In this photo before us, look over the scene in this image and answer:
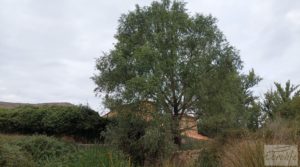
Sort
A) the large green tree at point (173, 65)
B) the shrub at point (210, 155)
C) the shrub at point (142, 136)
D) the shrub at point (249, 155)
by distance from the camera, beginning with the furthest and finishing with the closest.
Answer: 1. the large green tree at point (173, 65)
2. the shrub at point (142, 136)
3. the shrub at point (210, 155)
4. the shrub at point (249, 155)

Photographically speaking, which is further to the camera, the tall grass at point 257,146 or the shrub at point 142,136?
the shrub at point 142,136

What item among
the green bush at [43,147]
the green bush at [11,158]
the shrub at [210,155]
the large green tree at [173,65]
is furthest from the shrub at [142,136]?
the green bush at [11,158]

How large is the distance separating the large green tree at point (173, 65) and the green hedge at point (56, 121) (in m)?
2.89

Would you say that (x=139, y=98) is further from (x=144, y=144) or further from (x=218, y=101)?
(x=218, y=101)

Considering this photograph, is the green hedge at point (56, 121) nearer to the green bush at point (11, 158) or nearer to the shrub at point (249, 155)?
the green bush at point (11, 158)

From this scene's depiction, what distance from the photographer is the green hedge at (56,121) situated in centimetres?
1984

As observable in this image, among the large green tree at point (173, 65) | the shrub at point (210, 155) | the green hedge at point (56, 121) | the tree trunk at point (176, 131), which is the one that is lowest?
the shrub at point (210, 155)

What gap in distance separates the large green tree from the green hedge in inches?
114

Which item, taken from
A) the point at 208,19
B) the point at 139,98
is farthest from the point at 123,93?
the point at 208,19

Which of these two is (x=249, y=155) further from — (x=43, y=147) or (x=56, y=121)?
(x=56, y=121)

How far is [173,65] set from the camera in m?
16.0

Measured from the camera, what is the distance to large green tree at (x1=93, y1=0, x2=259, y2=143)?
15.9m

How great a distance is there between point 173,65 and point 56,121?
268 inches

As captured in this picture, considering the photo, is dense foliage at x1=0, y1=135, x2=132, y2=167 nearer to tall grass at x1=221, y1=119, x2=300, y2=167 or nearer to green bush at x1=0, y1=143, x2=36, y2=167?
green bush at x1=0, y1=143, x2=36, y2=167
